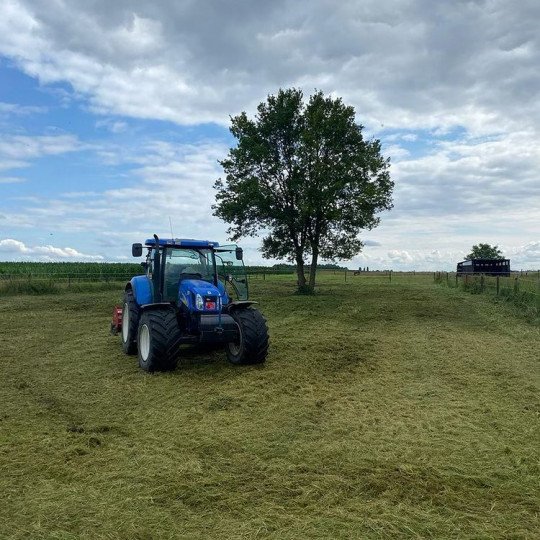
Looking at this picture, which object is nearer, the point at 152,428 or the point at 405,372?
the point at 152,428

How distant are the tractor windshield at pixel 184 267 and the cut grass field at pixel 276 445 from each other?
1.40 metres

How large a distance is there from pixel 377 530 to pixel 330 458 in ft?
4.39

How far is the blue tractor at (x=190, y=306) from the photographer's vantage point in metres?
8.36

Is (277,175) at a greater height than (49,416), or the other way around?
(277,175)

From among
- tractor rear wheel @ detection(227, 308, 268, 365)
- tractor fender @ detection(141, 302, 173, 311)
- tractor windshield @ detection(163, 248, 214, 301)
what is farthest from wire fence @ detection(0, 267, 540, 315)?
tractor fender @ detection(141, 302, 173, 311)

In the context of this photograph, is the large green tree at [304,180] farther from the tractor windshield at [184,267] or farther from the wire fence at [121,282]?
the tractor windshield at [184,267]

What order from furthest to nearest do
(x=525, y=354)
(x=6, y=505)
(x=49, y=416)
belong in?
(x=525, y=354) → (x=49, y=416) → (x=6, y=505)

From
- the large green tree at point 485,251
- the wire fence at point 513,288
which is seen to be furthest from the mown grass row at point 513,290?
the large green tree at point 485,251

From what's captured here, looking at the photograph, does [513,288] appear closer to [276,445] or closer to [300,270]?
[300,270]

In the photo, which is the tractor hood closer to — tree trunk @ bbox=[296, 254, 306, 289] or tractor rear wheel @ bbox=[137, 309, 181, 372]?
tractor rear wheel @ bbox=[137, 309, 181, 372]

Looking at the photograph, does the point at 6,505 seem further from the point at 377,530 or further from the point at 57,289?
the point at 57,289

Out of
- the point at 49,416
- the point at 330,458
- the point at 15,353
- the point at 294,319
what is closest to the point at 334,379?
the point at 330,458

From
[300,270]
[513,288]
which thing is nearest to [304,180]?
[300,270]

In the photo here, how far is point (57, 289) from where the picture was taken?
2805 cm
